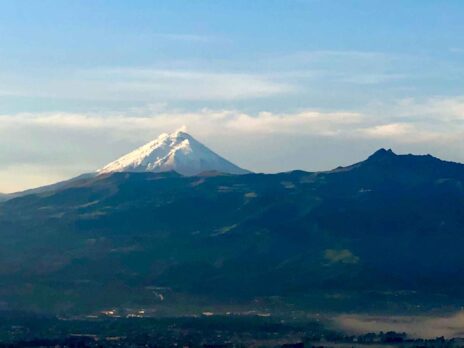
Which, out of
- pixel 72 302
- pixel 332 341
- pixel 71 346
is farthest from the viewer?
pixel 72 302

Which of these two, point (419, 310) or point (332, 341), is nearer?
point (332, 341)

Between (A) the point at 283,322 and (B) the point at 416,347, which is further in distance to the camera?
(A) the point at 283,322

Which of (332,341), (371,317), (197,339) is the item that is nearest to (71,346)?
(197,339)

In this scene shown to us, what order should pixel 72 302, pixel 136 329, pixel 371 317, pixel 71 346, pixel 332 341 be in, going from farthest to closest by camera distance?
pixel 72 302, pixel 371 317, pixel 136 329, pixel 332 341, pixel 71 346

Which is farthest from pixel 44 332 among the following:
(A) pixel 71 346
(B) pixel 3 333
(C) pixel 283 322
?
(C) pixel 283 322

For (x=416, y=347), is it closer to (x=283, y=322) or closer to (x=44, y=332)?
(x=283, y=322)

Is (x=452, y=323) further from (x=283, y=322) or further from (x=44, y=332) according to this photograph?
(x=44, y=332)

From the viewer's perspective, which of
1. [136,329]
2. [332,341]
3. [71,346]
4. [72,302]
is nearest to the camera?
[71,346]

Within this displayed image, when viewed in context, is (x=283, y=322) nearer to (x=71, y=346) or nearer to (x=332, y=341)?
(x=332, y=341)

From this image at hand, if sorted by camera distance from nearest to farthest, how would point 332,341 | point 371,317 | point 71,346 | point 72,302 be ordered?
point 71,346, point 332,341, point 371,317, point 72,302
